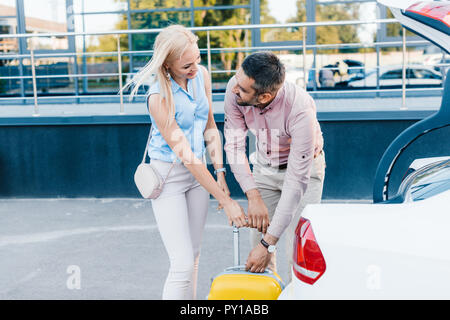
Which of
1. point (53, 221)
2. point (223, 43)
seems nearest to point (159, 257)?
point (53, 221)

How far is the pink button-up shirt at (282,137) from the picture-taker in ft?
9.12

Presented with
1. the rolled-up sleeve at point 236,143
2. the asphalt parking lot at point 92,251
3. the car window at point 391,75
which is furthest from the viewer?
the car window at point 391,75

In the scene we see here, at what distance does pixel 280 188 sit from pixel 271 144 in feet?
0.96

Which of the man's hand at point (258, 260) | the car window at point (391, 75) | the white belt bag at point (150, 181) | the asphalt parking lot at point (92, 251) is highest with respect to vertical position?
the car window at point (391, 75)

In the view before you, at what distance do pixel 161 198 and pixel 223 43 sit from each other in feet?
23.8

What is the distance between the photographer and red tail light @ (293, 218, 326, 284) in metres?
2.01

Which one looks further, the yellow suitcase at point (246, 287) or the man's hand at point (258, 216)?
the man's hand at point (258, 216)

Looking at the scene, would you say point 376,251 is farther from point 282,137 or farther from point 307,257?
point 282,137

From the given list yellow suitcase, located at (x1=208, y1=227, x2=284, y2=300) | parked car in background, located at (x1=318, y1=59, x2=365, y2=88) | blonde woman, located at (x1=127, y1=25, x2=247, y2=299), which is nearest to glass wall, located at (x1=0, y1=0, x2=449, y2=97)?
parked car in background, located at (x1=318, y1=59, x2=365, y2=88)

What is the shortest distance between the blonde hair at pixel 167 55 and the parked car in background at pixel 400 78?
718 cm

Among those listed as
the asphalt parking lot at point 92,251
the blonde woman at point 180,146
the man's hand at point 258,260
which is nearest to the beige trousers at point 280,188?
A: the blonde woman at point 180,146

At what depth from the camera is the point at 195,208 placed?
9.93ft

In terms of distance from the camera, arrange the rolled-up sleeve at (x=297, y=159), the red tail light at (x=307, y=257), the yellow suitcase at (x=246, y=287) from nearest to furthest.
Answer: the red tail light at (x=307, y=257) < the yellow suitcase at (x=246, y=287) < the rolled-up sleeve at (x=297, y=159)

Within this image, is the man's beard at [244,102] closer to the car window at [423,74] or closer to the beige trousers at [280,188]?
the beige trousers at [280,188]
